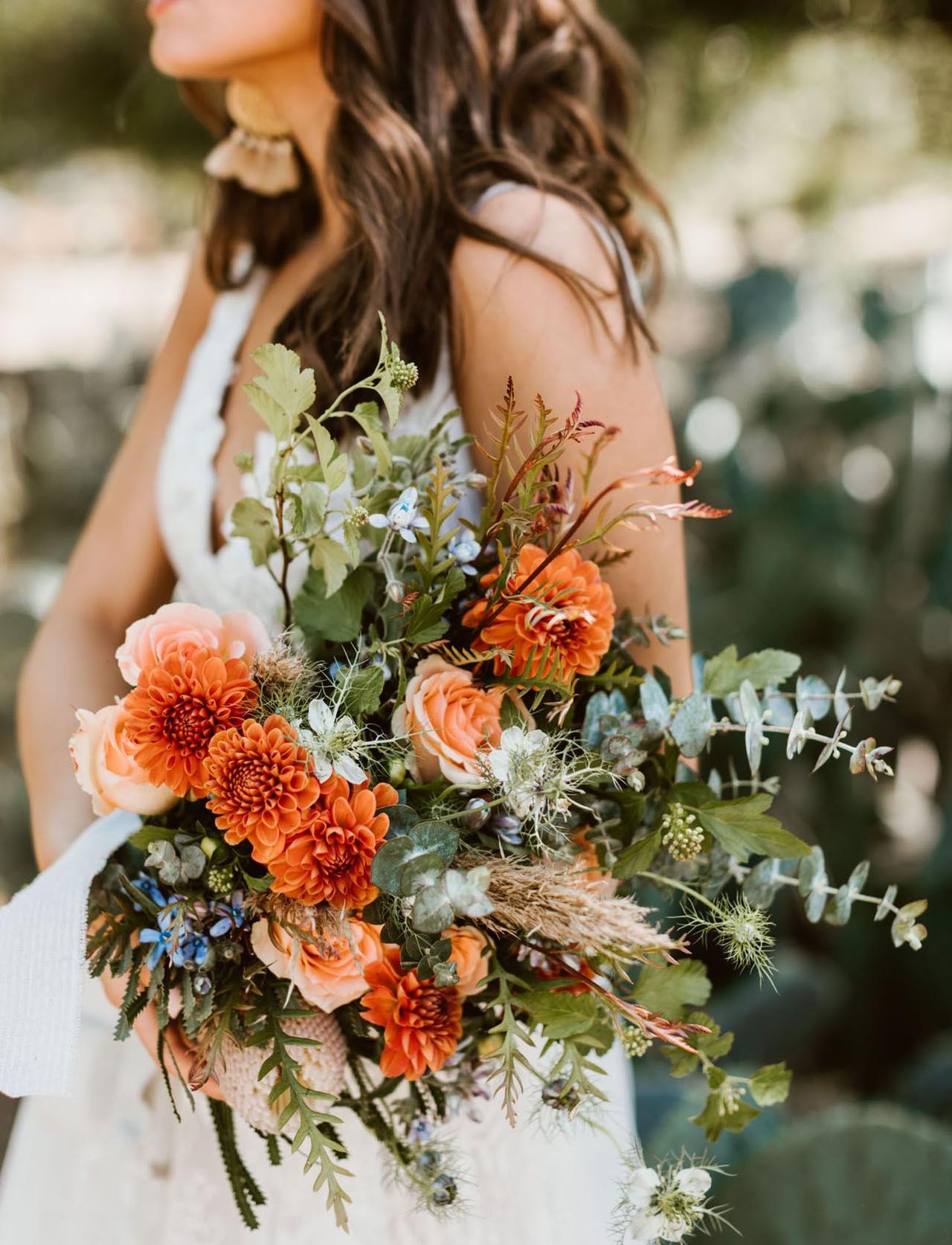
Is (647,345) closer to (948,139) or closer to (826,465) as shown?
(826,465)

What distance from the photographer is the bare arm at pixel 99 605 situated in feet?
3.42

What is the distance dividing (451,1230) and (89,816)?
0.45 meters

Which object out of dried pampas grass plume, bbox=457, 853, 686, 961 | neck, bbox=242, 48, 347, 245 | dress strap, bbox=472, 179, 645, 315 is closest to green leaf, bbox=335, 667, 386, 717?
dried pampas grass plume, bbox=457, 853, 686, 961

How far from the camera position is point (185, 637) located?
2.27 feet

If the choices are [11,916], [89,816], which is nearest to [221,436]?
[89,816]

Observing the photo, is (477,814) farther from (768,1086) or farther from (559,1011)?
(768,1086)

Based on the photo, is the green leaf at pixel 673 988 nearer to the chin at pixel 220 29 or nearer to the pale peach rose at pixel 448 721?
the pale peach rose at pixel 448 721

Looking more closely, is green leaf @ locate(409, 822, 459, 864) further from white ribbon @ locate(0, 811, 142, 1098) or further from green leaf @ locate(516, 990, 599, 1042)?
white ribbon @ locate(0, 811, 142, 1098)

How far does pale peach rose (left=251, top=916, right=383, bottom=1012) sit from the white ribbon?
0.12 meters

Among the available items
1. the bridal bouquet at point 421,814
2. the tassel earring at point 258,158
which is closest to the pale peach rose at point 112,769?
the bridal bouquet at point 421,814

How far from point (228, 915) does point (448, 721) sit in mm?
181

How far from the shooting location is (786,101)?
398 centimetres

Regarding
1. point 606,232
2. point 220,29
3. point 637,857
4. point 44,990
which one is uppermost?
point 220,29

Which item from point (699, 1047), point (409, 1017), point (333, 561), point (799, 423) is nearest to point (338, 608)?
point (333, 561)
